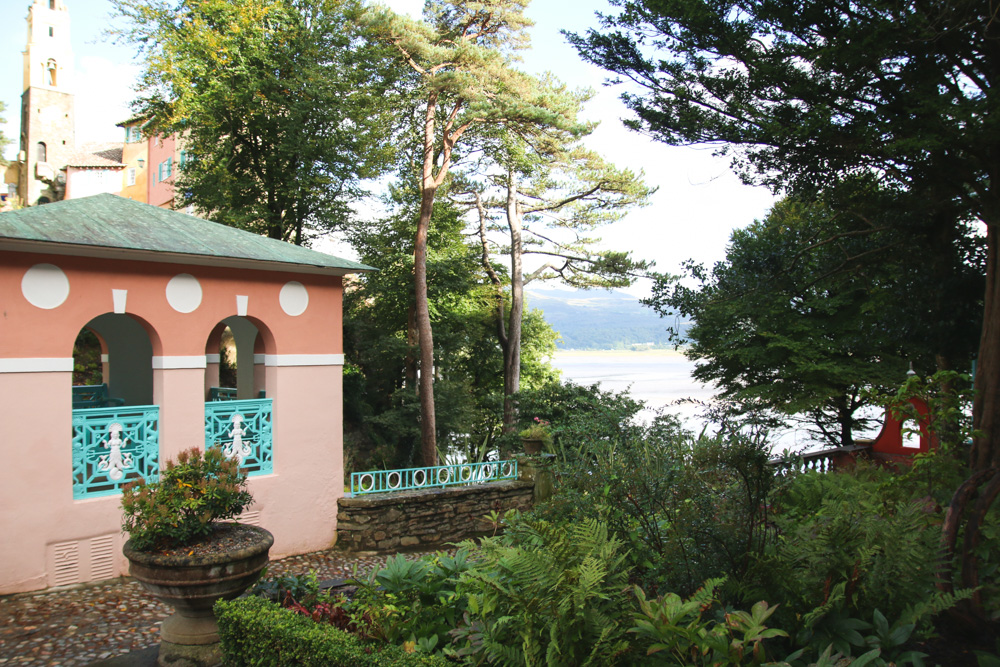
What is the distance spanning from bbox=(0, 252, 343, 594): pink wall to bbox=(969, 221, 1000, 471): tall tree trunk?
671 cm

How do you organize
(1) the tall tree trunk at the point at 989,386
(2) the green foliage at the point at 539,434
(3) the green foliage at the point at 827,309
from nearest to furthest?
(1) the tall tree trunk at the point at 989,386 < (3) the green foliage at the point at 827,309 < (2) the green foliage at the point at 539,434

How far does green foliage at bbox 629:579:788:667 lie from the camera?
8.45ft

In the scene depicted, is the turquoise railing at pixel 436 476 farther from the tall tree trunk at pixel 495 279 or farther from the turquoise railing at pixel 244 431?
the tall tree trunk at pixel 495 279

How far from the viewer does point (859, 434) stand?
45.5 feet

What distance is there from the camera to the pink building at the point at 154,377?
19.9 feet

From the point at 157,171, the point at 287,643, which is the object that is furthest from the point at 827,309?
the point at 157,171

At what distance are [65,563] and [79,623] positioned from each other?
1135mm

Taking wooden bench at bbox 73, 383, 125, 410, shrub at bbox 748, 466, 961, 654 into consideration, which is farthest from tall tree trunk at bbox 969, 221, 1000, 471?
wooden bench at bbox 73, 383, 125, 410

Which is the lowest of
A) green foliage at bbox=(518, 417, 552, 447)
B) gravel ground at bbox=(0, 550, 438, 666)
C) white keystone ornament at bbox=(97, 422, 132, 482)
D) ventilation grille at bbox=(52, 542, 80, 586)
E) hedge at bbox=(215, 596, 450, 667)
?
gravel ground at bbox=(0, 550, 438, 666)

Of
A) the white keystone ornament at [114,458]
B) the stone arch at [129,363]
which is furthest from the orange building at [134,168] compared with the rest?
the white keystone ornament at [114,458]

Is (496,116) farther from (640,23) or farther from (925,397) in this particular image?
(925,397)

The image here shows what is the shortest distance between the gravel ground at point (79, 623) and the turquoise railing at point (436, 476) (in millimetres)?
2913

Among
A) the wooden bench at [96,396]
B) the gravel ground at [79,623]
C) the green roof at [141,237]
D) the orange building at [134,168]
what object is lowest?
the gravel ground at [79,623]

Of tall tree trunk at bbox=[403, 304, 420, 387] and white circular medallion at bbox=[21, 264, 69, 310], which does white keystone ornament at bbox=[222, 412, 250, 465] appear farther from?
tall tree trunk at bbox=[403, 304, 420, 387]
